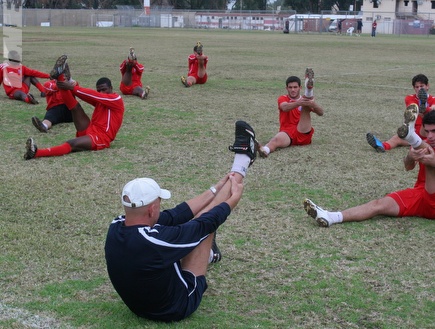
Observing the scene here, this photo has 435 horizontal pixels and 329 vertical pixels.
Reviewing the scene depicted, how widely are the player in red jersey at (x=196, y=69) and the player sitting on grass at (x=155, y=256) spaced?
43.1 ft

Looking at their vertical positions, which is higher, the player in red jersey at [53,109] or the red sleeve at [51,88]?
the red sleeve at [51,88]

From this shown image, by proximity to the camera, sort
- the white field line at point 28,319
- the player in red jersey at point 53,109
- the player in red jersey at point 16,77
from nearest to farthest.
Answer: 1. the white field line at point 28,319
2. the player in red jersey at point 53,109
3. the player in red jersey at point 16,77

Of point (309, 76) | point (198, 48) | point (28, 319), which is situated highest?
point (198, 48)

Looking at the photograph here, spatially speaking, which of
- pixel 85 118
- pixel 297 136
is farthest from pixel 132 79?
pixel 297 136

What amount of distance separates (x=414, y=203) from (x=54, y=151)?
507 cm

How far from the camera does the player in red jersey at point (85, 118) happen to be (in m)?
9.15

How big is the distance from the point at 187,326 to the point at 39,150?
5.38m

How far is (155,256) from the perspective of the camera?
4.11 meters

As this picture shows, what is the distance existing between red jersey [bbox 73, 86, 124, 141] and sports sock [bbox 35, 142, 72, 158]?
591 mm

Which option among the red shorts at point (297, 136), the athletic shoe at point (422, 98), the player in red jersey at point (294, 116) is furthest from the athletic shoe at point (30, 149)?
the athletic shoe at point (422, 98)

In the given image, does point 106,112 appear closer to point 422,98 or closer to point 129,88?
point 422,98

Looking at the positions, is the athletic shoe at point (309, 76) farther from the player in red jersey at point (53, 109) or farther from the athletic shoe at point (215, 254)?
the athletic shoe at point (215, 254)

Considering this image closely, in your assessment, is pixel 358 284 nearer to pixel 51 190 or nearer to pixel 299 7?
pixel 51 190

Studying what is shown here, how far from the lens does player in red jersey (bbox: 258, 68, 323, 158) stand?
9.74m
